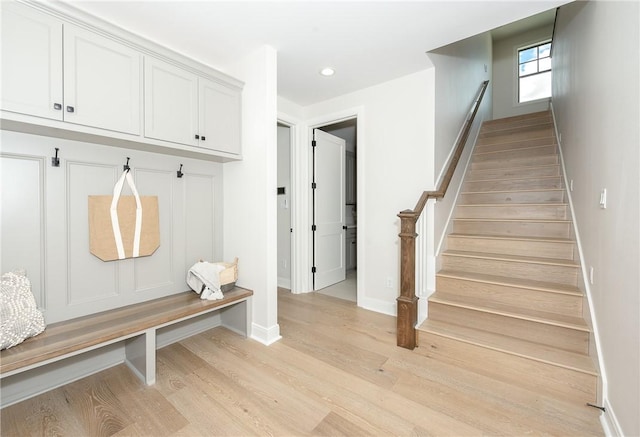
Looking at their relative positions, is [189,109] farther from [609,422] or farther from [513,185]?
[513,185]

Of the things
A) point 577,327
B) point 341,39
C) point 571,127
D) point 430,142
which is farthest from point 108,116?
point 571,127

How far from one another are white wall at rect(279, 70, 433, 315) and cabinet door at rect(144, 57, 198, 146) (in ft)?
4.68

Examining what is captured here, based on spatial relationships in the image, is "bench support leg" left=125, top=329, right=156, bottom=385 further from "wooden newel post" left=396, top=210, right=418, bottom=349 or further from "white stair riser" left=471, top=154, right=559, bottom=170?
"white stair riser" left=471, top=154, right=559, bottom=170

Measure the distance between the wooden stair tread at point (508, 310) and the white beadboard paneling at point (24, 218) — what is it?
286cm

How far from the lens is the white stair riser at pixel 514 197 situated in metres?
3.08

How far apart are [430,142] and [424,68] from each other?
2.42 ft

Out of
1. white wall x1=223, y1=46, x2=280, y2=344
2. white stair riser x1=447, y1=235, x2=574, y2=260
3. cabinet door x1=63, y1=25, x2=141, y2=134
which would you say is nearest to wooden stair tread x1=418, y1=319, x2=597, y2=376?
white stair riser x1=447, y1=235, x2=574, y2=260

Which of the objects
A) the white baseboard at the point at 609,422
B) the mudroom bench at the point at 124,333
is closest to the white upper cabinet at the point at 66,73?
the mudroom bench at the point at 124,333

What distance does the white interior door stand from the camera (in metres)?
3.86

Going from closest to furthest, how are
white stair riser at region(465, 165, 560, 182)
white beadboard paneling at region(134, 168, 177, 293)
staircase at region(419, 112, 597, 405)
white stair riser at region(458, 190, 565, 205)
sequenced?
1. staircase at region(419, 112, 597, 405)
2. white beadboard paneling at region(134, 168, 177, 293)
3. white stair riser at region(458, 190, 565, 205)
4. white stair riser at region(465, 165, 560, 182)

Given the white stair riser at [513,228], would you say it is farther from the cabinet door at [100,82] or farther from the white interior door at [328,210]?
the cabinet door at [100,82]

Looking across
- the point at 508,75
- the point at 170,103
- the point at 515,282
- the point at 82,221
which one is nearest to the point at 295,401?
the point at 82,221

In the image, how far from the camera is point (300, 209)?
3764 mm

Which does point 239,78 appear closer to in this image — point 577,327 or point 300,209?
point 300,209
